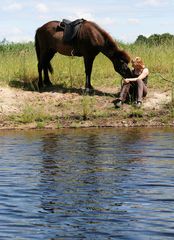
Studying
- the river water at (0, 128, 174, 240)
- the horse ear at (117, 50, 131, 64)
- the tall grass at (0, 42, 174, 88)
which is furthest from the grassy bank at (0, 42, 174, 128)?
the river water at (0, 128, 174, 240)

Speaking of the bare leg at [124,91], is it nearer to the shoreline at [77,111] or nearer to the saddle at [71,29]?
the shoreline at [77,111]

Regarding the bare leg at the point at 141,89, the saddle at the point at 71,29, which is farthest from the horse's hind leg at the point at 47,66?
the bare leg at the point at 141,89

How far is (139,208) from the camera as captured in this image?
7598 mm

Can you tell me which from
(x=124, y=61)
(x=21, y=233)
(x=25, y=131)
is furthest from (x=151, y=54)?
(x=21, y=233)

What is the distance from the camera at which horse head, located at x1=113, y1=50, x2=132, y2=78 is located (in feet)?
58.5

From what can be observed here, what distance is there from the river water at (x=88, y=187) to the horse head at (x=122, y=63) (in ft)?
13.9

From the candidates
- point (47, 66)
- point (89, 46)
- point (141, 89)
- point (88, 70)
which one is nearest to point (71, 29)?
point (89, 46)

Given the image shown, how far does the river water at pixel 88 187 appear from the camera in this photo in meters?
6.90

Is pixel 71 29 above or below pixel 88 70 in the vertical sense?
above

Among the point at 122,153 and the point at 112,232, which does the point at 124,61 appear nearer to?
the point at 122,153

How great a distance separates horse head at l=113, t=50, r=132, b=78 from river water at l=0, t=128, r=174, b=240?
4232 millimetres

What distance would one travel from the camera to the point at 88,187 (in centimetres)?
884

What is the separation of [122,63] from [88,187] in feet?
30.8

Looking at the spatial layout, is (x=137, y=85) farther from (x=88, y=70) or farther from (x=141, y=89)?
(x=88, y=70)
